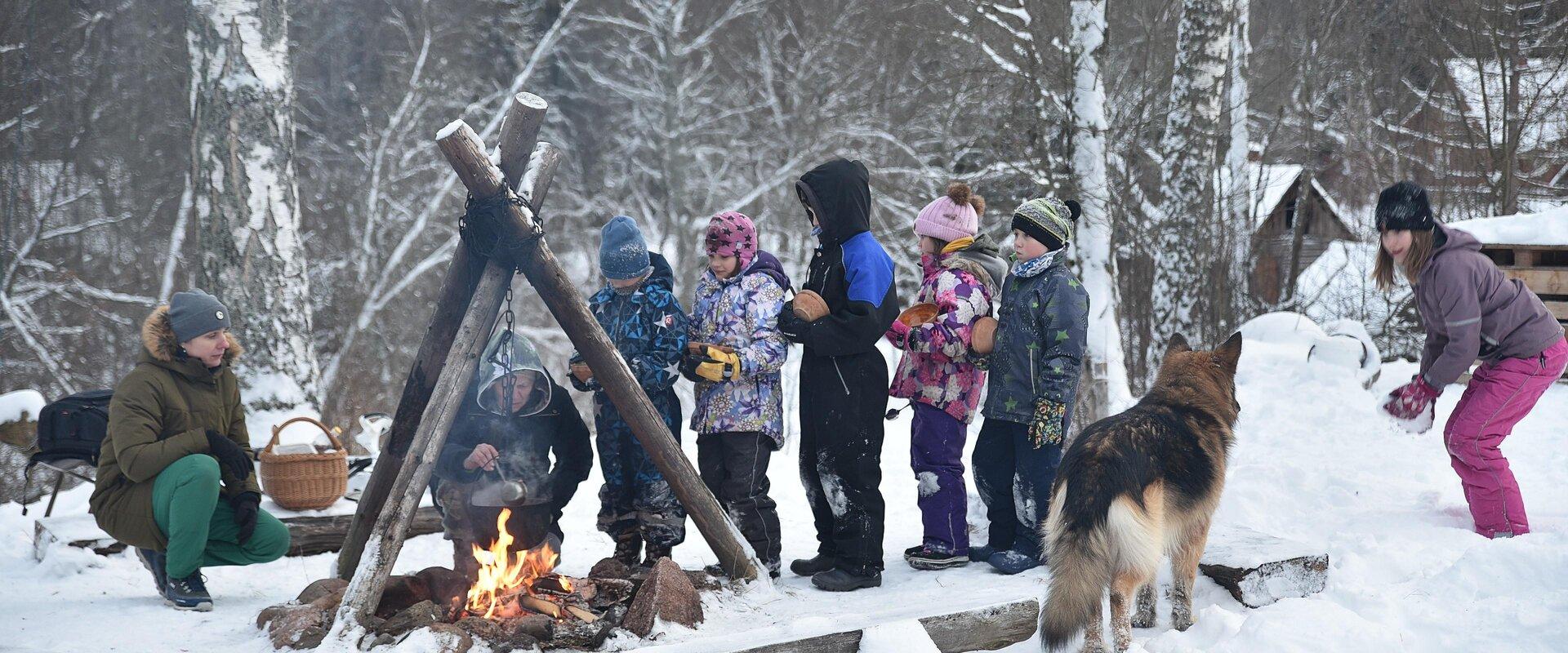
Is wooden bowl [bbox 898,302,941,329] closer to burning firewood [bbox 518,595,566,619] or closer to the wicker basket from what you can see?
burning firewood [bbox 518,595,566,619]

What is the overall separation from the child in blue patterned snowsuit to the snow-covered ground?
653 millimetres

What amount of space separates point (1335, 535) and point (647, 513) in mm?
3336

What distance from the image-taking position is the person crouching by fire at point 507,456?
14.4 ft

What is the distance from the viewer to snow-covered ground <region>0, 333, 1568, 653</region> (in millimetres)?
3508

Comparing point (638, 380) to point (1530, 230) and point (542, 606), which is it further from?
point (1530, 230)

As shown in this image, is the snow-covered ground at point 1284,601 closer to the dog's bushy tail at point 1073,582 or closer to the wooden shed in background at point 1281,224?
the dog's bushy tail at point 1073,582

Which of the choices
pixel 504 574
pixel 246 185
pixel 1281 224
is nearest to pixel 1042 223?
pixel 504 574

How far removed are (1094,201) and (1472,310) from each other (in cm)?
350

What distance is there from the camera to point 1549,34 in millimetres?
10938

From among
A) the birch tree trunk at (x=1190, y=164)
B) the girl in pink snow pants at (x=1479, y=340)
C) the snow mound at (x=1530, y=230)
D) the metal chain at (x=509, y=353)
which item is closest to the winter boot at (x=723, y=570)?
the metal chain at (x=509, y=353)

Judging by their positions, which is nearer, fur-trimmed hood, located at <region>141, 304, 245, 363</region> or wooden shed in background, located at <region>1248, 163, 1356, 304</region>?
fur-trimmed hood, located at <region>141, 304, 245, 363</region>

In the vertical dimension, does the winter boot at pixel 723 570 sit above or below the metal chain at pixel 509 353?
below

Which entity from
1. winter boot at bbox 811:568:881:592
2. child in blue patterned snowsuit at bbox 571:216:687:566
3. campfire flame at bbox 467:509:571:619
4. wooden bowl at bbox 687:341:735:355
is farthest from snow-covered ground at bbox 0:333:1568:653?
wooden bowl at bbox 687:341:735:355

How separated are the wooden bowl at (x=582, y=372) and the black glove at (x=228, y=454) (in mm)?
1586
